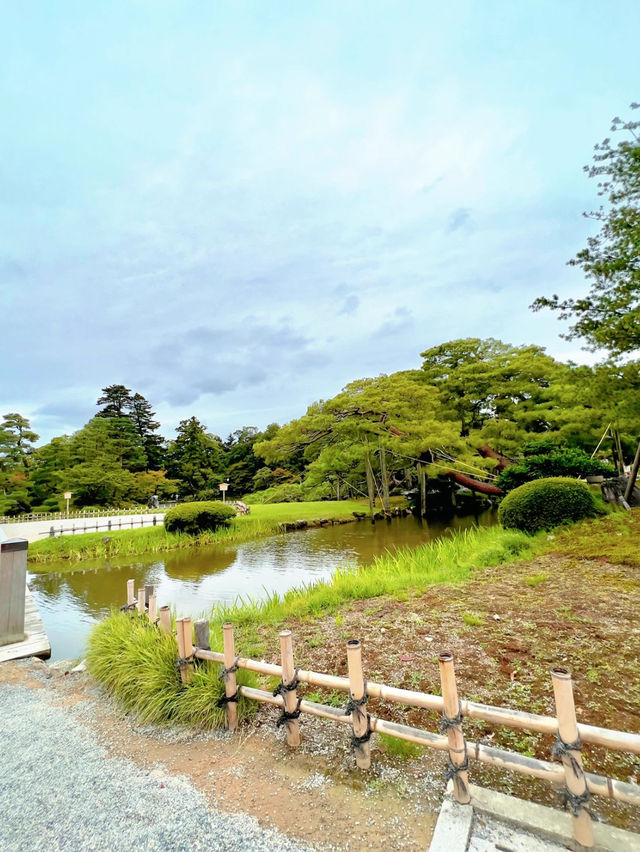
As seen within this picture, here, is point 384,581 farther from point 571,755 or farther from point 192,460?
point 192,460

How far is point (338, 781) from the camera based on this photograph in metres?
1.89

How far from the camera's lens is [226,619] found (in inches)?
181

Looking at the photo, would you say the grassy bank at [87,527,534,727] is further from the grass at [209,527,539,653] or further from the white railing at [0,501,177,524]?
the white railing at [0,501,177,524]

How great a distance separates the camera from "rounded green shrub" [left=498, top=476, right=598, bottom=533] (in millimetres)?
7465

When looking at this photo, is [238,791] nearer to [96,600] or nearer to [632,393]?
[96,600]

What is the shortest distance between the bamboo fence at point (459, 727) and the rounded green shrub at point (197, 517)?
34.8 feet

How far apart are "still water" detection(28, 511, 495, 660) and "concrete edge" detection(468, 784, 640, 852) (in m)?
4.09

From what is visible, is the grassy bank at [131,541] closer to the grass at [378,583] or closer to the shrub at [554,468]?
the grass at [378,583]

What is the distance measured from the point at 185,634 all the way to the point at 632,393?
26.8 ft

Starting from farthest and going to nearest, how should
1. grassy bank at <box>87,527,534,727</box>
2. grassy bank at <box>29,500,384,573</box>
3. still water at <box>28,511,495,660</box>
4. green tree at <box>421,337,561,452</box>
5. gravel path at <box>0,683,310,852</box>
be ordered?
green tree at <box>421,337,561,452</box>
grassy bank at <box>29,500,384,573</box>
still water at <box>28,511,495,660</box>
grassy bank at <box>87,527,534,727</box>
gravel path at <box>0,683,310,852</box>

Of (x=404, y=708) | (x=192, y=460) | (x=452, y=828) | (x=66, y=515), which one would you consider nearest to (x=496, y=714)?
(x=452, y=828)

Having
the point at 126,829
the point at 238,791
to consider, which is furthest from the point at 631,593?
the point at 126,829

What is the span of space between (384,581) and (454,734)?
3.67m

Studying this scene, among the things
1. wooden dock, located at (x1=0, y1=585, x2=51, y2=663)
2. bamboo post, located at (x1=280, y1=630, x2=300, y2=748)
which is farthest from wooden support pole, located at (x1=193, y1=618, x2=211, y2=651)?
wooden dock, located at (x1=0, y1=585, x2=51, y2=663)
